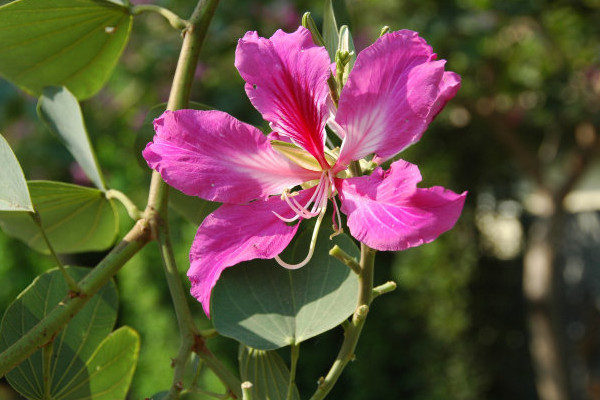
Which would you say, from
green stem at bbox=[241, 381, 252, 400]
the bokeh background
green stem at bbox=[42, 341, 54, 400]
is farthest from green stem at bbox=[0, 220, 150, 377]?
the bokeh background

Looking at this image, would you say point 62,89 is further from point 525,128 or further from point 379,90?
point 525,128

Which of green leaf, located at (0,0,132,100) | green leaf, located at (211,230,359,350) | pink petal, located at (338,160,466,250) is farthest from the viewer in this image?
green leaf, located at (0,0,132,100)

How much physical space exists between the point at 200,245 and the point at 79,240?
10.6 inches

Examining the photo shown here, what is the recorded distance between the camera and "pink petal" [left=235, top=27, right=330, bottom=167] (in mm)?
381

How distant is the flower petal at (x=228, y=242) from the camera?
40cm

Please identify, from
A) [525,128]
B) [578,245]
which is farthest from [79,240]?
[578,245]

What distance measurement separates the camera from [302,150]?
0.43 metres

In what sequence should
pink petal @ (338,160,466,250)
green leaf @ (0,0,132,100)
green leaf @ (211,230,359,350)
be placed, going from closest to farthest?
pink petal @ (338,160,466,250)
green leaf @ (211,230,359,350)
green leaf @ (0,0,132,100)

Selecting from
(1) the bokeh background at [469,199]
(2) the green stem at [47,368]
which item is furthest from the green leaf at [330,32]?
(1) the bokeh background at [469,199]

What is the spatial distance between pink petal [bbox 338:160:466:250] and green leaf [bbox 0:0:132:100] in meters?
0.30

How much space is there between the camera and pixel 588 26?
8.78ft

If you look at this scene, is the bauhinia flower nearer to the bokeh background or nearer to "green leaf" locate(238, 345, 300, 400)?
"green leaf" locate(238, 345, 300, 400)

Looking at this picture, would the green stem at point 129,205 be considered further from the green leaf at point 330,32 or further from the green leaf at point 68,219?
the green leaf at point 330,32

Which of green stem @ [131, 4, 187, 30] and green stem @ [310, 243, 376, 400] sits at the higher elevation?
green stem @ [131, 4, 187, 30]
